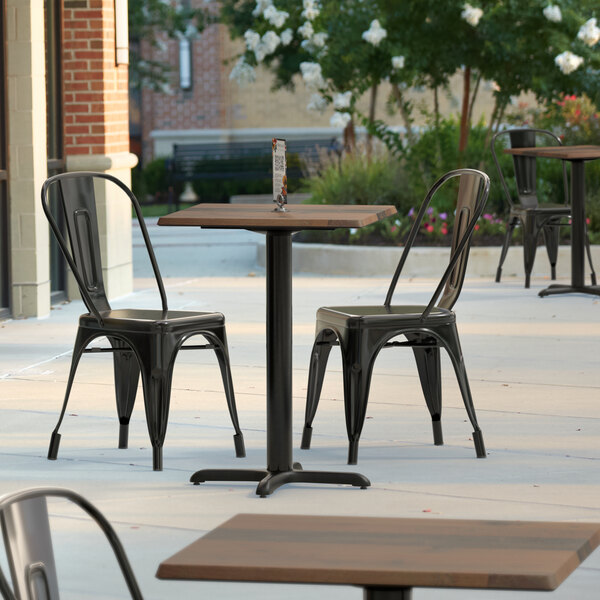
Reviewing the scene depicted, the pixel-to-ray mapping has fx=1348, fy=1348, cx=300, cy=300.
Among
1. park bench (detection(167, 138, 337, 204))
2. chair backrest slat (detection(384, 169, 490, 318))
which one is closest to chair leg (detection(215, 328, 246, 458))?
chair backrest slat (detection(384, 169, 490, 318))

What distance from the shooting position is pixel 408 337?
567cm

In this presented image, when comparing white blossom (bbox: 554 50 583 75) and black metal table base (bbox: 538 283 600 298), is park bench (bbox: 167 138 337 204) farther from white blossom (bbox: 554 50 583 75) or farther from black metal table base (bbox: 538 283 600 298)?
black metal table base (bbox: 538 283 600 298)

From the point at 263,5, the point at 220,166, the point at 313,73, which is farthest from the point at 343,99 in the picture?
the point at 220,166

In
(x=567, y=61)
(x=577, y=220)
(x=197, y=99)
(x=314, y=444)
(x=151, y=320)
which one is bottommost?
(x=314, y=444)

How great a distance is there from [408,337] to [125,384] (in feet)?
4.11

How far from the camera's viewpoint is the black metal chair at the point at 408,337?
5.39 m

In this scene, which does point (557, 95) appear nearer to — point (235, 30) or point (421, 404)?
point (421, 404)

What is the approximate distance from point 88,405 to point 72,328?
110 inches

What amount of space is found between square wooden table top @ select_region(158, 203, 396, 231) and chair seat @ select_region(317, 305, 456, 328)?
41 cm

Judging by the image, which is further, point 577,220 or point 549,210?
point 549,210

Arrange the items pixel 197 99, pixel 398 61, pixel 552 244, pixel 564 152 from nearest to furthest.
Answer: pixel 564 152
pixel 552 244
pixel 398 61
pixel 197 99

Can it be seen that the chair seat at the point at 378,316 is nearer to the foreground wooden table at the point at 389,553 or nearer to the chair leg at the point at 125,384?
the chair leg at the point at 125,384

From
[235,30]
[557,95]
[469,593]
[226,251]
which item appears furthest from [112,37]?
[235,30]

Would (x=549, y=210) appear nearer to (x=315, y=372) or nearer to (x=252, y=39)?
(x=315, y=372)
